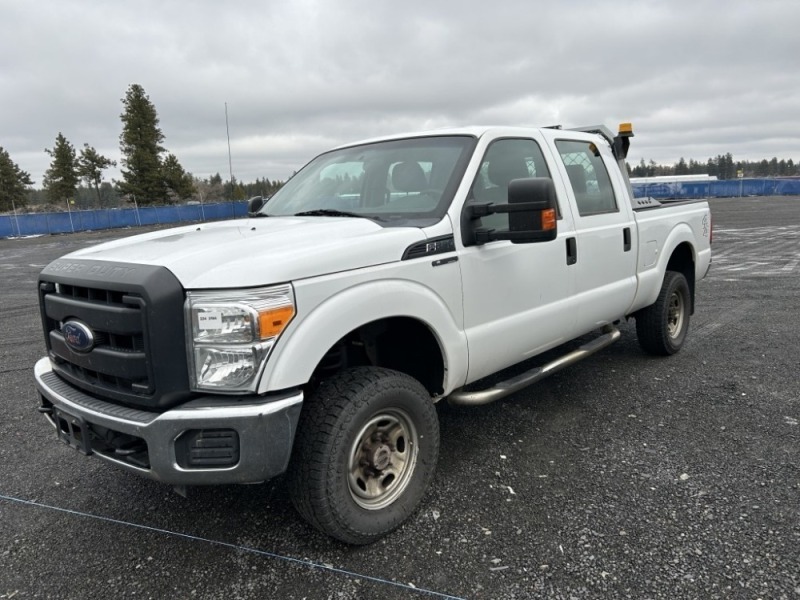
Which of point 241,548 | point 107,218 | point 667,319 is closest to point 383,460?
point 241,548

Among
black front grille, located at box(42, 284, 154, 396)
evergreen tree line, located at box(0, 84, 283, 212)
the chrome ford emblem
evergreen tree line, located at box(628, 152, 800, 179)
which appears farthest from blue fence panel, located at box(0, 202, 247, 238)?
Answer: evergreen tree line, located at box(628, 152, 800, 179)

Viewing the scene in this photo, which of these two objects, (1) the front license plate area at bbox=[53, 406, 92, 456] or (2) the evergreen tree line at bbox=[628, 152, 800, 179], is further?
(2) the evergreen tree line at bbox=[628, 152, 800, 179]

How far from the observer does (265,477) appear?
237 cm

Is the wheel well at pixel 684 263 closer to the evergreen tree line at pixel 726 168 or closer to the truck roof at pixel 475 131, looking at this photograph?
the truck roof at pixel 475 131

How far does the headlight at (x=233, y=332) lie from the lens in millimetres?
2264

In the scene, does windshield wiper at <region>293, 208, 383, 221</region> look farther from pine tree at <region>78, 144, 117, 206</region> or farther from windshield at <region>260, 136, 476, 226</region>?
pine tree at <region>78, 144, 117, 206</region>

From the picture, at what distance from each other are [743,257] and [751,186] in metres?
53.0

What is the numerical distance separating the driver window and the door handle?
1.57ft

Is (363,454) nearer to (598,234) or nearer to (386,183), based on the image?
(386,183)

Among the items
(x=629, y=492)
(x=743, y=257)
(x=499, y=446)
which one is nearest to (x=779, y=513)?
(x=629, y=492)

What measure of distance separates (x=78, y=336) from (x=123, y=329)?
1.18ft

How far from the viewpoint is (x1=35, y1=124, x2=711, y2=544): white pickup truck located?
2301 millimetres

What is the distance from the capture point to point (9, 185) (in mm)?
51594

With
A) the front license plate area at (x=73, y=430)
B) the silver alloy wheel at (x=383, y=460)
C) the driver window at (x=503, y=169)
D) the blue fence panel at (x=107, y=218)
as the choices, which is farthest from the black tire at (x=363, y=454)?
the blue fence panel at (x=107, y=218)
